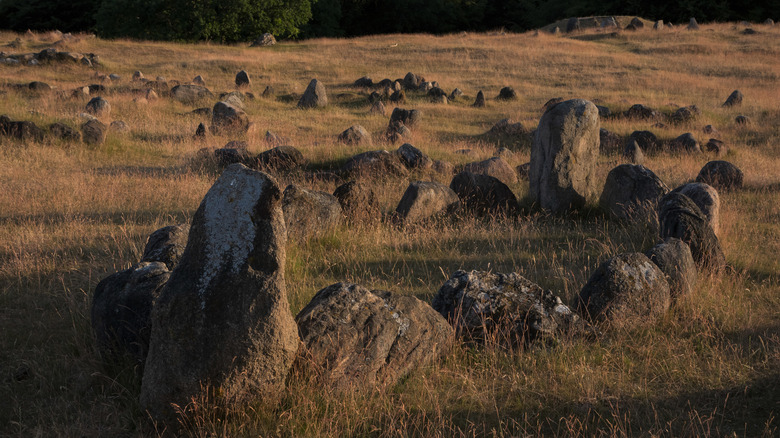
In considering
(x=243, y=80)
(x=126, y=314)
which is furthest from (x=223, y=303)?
(x=243, y=80)

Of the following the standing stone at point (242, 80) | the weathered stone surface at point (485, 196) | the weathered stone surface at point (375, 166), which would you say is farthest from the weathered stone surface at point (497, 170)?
the standing stone at point (242, 80)

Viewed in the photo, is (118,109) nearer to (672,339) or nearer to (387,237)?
(387,237)

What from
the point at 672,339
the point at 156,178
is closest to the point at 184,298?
the point at 672,339

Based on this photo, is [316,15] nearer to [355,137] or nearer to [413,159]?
[355,137]

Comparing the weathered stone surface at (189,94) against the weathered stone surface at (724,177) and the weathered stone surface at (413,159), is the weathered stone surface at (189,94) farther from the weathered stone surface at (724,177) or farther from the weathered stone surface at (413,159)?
the weathered stone surface at (724,177)

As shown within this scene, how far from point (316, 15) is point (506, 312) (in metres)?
53.7

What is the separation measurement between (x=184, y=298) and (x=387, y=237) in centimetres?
496

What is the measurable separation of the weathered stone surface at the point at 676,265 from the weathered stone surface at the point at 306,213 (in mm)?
4201

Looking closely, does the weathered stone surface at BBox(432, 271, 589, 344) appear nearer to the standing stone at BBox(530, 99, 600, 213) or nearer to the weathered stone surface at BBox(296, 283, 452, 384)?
the weathered stone surface at BBox(296, 283, 452, 384)

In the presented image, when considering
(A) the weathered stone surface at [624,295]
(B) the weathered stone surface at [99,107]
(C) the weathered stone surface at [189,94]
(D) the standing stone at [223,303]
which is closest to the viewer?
(D) the standing stone at [223,303]

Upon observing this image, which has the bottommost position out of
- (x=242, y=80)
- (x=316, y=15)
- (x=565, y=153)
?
(x=565, y=153)

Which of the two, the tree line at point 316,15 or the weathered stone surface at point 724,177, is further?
the tree line at point 316,15

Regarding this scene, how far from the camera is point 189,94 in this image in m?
22.9

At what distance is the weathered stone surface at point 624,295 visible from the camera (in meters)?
5.88
